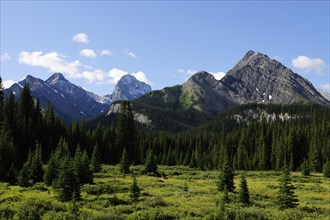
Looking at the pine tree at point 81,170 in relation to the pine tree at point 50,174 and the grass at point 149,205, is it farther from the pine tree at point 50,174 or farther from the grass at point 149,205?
the grass at point 149,205

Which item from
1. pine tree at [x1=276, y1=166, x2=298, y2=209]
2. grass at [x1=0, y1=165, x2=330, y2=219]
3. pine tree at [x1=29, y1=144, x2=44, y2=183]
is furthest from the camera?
pine tree at [x1=29, y1=144, x2=44, y2=183]

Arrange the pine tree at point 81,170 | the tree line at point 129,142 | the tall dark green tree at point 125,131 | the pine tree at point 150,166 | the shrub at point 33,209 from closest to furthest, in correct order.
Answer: the shrub at point 33,209
the pine tree at point 81,170
the pine tree at point 150,166
the tree line at point 129,142
the tall dark green tree at point 125,131

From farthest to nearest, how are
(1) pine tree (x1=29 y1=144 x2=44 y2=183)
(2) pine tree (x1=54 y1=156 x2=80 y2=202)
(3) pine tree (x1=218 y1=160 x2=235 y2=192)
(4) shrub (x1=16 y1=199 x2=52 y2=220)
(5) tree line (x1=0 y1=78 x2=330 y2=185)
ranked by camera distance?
(5) tree line (x1=0 y1=78 x2=330 y2=185)
(1) pine tree (x1=29 y1=144 x2=44 y2=183)
(3) pine tree (x1=218 y1=160 x2=235 y2=192)
(2) pine tree (x1=54 y1=156 x2=80 y2=202)
(4) shrub (x1=16 y1=199 x2=52 y2=220)

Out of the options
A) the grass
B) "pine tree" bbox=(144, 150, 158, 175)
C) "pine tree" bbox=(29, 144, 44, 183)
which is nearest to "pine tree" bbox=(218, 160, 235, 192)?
the grass

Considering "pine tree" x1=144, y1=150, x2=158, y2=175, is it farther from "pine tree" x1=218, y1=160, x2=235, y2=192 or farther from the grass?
"pine tree" x1=218, y1=160, x2=235, y2=192

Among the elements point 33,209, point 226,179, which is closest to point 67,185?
point 33,209

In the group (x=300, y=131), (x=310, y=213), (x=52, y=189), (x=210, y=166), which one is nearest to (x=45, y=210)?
(x=52, y=189)

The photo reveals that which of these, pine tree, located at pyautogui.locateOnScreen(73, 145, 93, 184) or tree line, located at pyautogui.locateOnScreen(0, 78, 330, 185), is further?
tree line, located at pyautogui.locateOnScreen(0, 78, 330, 185)

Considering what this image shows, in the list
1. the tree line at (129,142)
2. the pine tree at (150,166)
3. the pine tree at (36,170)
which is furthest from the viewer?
the tree line at (129,142)

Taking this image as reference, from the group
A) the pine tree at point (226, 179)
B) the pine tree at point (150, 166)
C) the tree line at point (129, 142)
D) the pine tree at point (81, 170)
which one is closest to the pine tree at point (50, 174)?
the pine tree at point (81, 170)

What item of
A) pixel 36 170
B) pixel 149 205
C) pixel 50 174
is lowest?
pixel 149 205

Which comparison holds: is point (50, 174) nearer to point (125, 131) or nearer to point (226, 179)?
point (226, 179)

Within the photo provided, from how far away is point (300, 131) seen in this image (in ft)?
438

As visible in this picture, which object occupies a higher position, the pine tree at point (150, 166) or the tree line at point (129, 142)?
the tree line at point (129, 142)
